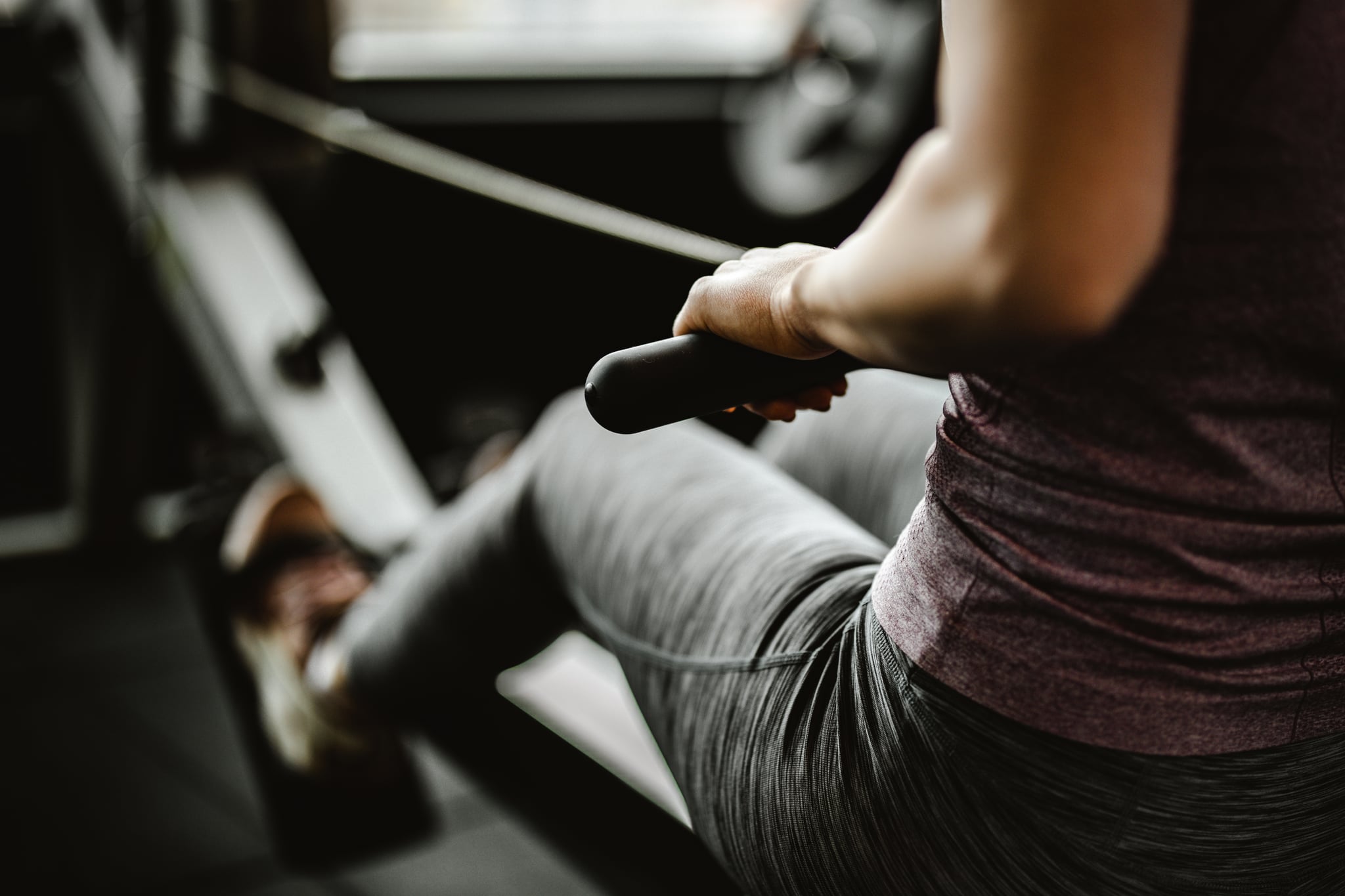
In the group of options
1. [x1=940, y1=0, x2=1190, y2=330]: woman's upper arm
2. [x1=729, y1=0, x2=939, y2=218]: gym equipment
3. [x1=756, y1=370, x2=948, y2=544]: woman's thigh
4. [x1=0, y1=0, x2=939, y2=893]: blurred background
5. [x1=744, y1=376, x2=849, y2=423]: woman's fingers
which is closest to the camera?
[x1=940, y1=0, x2=1190, y2=330]: woman's upper arm

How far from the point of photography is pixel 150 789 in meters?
1.57

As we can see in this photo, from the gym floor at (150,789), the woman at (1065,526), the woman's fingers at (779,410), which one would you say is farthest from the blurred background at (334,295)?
the woman at (1065,526)

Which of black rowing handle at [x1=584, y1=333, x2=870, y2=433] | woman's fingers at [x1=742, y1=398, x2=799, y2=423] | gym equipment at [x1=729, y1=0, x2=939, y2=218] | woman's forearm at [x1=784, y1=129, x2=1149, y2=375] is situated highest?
woman's forearm at [x1=784, y1=129, x2=1149, y2=375]

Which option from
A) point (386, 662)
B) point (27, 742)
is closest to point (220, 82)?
point (27, 742)

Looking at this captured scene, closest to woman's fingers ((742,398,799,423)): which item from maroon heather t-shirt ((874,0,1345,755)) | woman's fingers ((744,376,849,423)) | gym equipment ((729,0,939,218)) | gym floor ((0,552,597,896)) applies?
woman's fingers ((744,376,849,423))

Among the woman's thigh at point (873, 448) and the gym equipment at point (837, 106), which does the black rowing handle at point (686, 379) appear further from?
the gym equipment at point (837, 106)

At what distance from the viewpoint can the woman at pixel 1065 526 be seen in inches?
14.7

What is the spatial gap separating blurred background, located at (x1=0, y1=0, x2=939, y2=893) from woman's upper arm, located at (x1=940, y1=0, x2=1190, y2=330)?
0.39m

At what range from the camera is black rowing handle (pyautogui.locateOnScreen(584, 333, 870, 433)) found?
526 mm

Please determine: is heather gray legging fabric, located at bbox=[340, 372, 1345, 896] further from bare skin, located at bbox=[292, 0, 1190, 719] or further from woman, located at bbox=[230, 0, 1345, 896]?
bare skin, located at bbox=[292, 0, 1190, 719]

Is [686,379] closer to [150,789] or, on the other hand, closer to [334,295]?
[150,789]

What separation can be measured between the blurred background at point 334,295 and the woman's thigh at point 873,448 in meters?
0.20

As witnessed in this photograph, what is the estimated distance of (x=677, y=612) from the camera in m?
0.66

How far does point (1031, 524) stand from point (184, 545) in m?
1.15
